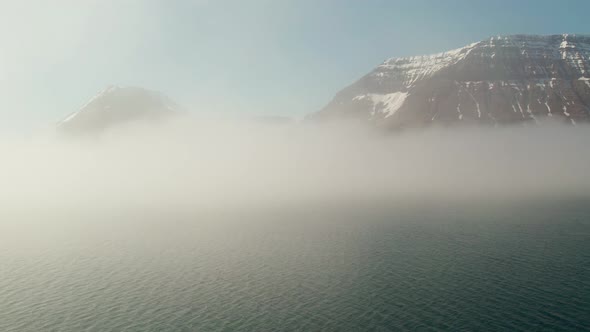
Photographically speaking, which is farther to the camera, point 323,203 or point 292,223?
point 323,203

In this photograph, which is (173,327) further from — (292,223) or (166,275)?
(292,223)

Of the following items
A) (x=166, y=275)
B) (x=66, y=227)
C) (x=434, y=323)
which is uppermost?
(x=66, y=227)

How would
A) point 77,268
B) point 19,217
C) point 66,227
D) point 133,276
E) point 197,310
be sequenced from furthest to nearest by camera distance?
point 19,217 < point 66,227 < point 77,268 < point 133,276 < point 197,310

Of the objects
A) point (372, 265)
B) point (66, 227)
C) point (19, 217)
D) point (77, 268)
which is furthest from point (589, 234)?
point (19, 217)

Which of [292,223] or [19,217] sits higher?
[19,217]

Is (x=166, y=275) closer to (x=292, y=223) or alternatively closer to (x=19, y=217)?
(x=292, y=223)

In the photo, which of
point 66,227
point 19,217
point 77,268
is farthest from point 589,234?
point 19,217

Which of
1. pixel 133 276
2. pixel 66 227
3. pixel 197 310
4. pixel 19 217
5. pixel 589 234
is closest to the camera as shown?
pixel 197 310
